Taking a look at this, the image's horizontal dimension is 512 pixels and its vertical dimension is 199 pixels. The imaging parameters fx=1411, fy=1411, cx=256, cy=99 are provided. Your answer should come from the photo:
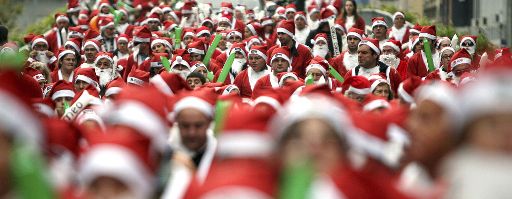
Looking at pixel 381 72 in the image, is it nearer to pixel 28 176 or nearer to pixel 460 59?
pixel 460 59

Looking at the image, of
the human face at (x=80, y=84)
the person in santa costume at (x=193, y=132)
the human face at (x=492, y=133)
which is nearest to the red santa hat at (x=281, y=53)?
the human face at (x=80, y=84)

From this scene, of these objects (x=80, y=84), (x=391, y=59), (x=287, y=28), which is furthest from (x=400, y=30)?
(x=80, y=84)

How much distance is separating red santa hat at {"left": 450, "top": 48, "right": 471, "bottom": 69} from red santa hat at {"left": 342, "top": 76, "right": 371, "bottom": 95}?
449 cm

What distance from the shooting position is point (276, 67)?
1811 cm

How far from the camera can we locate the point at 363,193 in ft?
18.0

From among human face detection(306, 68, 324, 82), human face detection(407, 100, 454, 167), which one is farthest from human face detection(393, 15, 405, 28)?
human face detection(407, 100, 454, 167)

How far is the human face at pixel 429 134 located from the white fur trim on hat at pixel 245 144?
756 millimetres

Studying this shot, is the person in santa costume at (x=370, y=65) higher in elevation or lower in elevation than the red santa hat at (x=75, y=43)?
higher

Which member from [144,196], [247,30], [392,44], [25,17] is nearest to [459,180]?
[144,196]

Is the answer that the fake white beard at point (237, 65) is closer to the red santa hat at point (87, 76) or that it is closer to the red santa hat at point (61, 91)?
the red santa hat at point (87, 76)

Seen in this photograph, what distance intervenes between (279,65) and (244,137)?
1247 cm

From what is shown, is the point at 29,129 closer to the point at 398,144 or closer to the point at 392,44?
the point at 398,144

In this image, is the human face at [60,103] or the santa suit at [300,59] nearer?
the human face at [60,103]

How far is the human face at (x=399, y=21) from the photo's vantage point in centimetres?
2568
